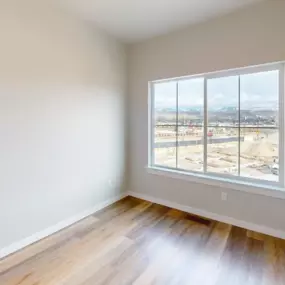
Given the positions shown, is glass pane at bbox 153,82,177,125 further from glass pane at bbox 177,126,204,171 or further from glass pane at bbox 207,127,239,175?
glass pane at bbox 207,127,239,175

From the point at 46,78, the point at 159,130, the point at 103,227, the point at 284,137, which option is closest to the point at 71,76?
the point at 46,78

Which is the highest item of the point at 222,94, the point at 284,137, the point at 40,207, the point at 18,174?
the point at 222,94

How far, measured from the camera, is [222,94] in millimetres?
2904

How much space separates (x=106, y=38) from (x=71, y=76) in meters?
0.95

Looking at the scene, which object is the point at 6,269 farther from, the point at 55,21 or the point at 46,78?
the point at 55,21

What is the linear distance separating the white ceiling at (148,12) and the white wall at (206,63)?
0.19m

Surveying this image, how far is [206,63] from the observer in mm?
2871

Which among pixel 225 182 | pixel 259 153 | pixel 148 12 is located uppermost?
pixel 148 12

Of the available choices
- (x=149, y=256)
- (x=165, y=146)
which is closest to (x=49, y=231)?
(x=149, y=256)

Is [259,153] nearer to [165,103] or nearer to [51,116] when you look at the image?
[165,103]

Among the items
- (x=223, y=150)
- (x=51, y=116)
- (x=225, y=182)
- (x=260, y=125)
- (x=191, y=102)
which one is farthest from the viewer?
(x=191, y=102)

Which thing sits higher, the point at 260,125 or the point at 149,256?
the point at 260,125

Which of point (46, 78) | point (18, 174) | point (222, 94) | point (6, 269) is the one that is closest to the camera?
point (6, 269)

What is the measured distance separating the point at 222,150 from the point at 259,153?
453mm
